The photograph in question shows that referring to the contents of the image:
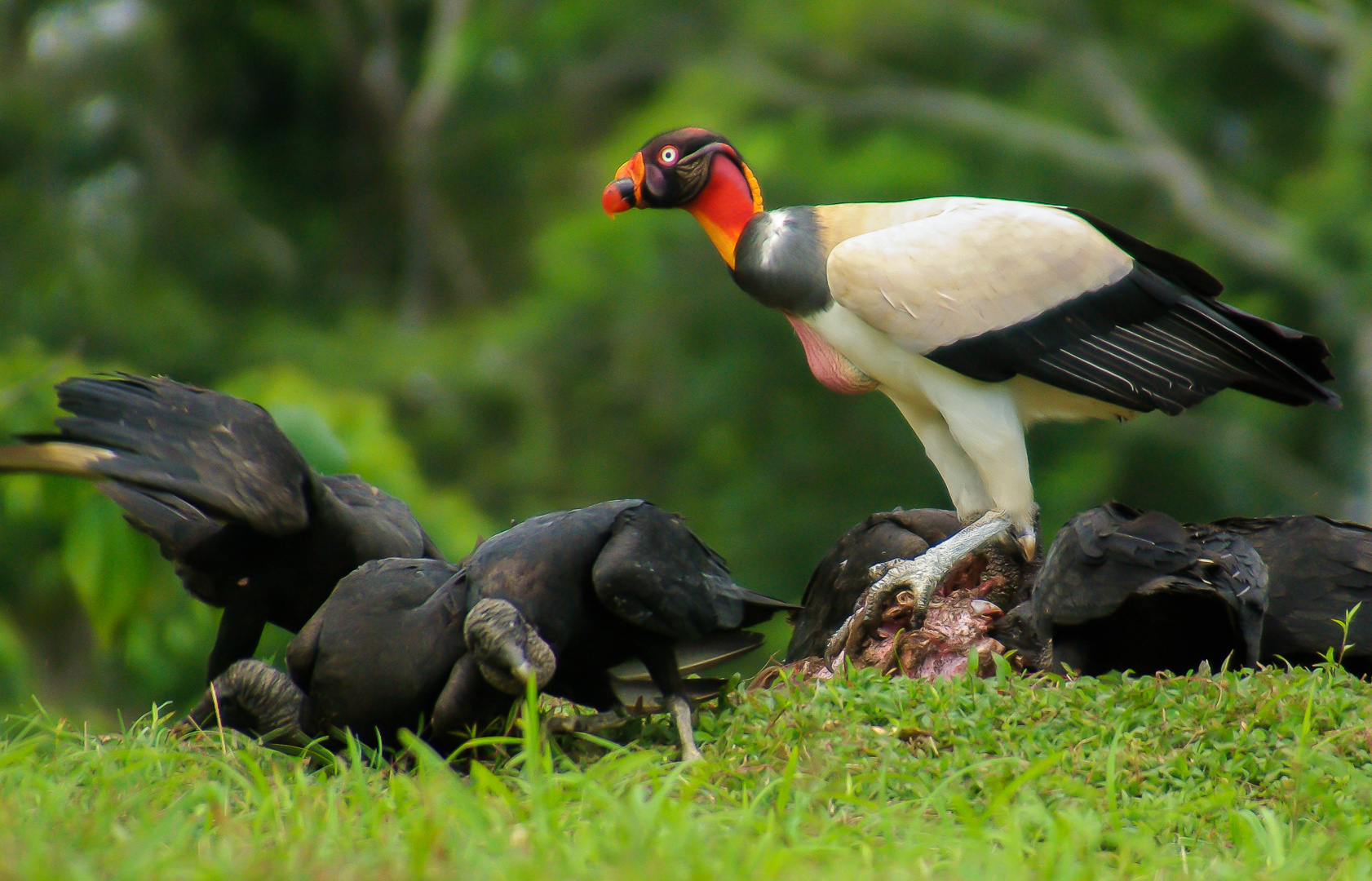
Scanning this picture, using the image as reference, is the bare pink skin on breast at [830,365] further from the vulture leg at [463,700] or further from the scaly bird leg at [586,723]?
the vulture leg at [463,700]

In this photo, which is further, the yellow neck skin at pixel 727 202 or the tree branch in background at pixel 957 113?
the tree branch in background at pixel 957 113

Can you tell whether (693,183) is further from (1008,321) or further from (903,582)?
(903,582)

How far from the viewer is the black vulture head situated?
289cm

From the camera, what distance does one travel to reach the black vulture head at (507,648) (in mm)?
2895

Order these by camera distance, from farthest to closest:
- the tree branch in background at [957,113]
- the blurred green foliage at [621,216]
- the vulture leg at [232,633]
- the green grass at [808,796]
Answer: the tree branch in background at [957,113] → the blurred green foliage at [621,216] → the vulture leg at [232,633] → the green grass at [808,796]

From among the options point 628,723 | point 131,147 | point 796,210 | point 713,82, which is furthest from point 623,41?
point 628,723

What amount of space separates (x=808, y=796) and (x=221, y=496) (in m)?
1.46

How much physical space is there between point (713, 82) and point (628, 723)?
12414mm

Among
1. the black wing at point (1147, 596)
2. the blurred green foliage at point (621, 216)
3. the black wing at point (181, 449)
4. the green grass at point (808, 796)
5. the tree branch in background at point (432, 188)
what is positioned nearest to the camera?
the green grass at point (808, 796)

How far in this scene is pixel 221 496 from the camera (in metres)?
3.08

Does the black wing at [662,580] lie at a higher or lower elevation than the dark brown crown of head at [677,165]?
lower

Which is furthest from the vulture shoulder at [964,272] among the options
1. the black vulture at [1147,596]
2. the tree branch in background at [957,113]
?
the tree branch in background at [957,113]

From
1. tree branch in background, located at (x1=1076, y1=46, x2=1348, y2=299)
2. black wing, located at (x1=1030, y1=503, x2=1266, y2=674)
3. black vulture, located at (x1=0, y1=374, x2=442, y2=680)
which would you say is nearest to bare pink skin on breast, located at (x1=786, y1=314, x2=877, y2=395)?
black wing, located at (x1=1030, y1=503, x2=1266, y2=674)

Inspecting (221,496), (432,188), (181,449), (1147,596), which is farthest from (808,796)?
(432,188)
